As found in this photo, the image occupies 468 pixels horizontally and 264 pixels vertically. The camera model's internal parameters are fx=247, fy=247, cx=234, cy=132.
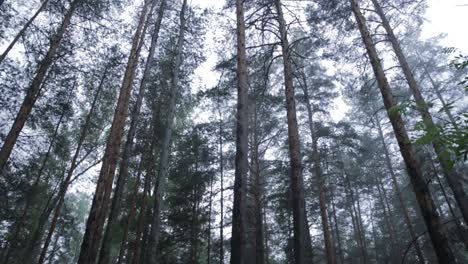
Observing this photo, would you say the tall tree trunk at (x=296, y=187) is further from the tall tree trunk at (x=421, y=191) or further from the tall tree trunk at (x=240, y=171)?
the tall tree trunk at (x=421, y=191)

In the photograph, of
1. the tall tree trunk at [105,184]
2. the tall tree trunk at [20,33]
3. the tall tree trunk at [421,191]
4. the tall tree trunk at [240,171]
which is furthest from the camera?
the tall tree trunk at [20,33]

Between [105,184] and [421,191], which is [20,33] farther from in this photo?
[421,191]

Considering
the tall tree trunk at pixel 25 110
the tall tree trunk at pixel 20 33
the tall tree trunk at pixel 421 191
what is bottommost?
the tall tree trunk at pixel 421 191

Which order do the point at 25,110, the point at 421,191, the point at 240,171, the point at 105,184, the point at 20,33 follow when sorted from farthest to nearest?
the point at 20,33, the point at 25,110, the point at 105,184, the point at 240,171, the point at 421,191

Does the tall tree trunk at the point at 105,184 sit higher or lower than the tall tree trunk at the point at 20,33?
lower

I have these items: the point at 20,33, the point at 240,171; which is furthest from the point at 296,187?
the point at 20,33

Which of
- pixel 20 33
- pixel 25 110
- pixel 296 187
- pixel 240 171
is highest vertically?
pixel 20 33

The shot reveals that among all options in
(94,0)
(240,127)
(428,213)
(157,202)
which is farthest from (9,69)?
(428,213)

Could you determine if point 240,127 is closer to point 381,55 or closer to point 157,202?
point 157,202

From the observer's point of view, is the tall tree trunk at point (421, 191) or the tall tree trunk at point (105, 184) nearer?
the tall tree trunk at point (421, 191)

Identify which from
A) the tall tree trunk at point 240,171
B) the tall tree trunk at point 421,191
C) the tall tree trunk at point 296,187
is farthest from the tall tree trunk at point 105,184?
the tall tree trunk at point 421,191

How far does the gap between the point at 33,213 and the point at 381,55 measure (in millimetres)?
26285

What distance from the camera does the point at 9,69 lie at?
10.4 meters

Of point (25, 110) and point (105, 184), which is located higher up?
point (25, 110)
